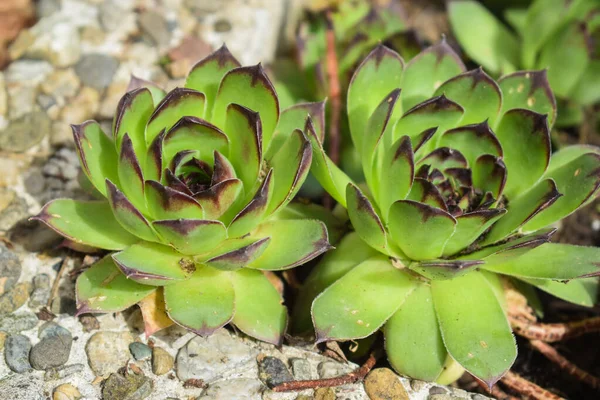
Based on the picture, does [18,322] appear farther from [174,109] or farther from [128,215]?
[174,109]

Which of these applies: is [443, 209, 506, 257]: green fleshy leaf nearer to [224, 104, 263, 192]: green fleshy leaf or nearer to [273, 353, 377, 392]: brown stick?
[273, 353, 377, 392]: brown stick

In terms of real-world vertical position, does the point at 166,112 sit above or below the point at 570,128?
above

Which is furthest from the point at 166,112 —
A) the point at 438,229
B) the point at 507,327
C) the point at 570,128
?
the point at 570,128

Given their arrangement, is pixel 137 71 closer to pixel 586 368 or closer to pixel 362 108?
pixel 362 108

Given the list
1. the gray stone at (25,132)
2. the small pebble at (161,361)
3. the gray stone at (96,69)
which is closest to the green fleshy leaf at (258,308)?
the small pebble at (161,361)

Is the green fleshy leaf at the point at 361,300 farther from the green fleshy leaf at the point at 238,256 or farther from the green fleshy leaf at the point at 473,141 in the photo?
the green fleshy leaf at the point at 473,141

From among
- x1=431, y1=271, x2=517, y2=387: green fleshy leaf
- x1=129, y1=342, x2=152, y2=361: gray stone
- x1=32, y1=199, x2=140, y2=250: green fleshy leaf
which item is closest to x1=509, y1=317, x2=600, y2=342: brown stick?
x1=431, y1=271, x2=517, y2=387: green fleshy leaf

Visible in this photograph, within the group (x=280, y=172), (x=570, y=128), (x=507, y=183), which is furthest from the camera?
(x=570, y=128)
